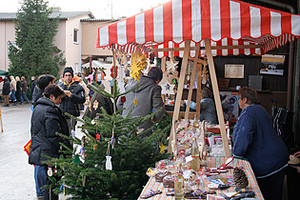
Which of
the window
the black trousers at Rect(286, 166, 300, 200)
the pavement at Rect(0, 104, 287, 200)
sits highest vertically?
the window

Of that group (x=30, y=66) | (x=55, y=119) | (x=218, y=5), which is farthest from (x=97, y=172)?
(x=30, y=66)

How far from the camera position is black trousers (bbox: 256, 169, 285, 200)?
3.95m

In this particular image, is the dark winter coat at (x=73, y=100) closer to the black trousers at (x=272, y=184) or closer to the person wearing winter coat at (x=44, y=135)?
the person wearing winter coat at (x=44, y=135)

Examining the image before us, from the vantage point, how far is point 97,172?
3.16 metres

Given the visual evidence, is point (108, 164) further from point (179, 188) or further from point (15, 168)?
point (15, 168)

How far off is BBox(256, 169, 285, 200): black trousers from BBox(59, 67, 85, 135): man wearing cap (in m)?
4.07

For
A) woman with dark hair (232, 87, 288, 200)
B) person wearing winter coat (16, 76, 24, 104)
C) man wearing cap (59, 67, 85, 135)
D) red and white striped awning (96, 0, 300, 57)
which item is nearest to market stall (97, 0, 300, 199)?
red and white striped awning (96, 0, 300, 57)

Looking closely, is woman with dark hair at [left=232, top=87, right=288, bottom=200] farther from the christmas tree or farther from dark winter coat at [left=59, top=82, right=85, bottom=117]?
dark winter coat at [left=59, top=82, right=85, bottom=117]

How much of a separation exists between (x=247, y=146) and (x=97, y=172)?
1.83 meters

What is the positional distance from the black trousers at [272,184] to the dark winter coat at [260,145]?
69 millimetres

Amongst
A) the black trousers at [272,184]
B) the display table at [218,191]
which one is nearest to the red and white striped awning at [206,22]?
the display table at [218,191]

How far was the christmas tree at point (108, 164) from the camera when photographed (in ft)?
10.4

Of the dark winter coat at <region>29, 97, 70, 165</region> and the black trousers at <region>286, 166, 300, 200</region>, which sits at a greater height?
the dark winter coat at <region>29, 97, 70, 165</region>

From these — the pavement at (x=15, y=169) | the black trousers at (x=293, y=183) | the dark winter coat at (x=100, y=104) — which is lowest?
the pavement at (x=15, y=169)
